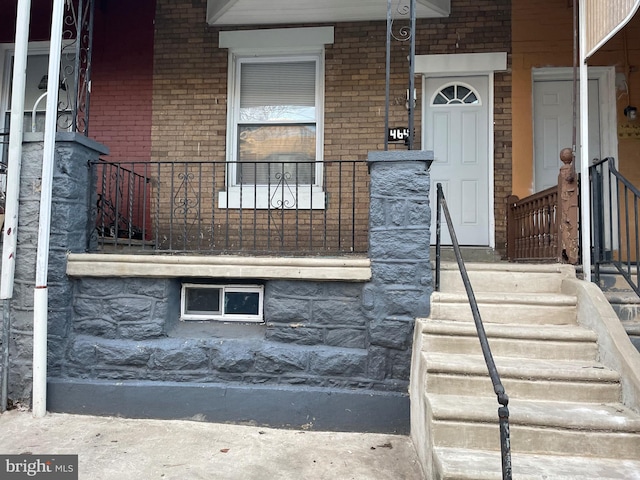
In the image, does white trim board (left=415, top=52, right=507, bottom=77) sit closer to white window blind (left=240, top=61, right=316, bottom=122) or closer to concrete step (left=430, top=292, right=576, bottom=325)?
white window blind (left=240, top=61, right=316, bottom=122)

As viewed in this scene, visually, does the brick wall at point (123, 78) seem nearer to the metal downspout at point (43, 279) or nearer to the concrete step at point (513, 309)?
the metal downspout at point (43, 279)

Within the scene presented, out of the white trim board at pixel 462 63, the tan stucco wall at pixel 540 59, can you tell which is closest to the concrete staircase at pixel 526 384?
the tan stucco wall at pixel 540 59

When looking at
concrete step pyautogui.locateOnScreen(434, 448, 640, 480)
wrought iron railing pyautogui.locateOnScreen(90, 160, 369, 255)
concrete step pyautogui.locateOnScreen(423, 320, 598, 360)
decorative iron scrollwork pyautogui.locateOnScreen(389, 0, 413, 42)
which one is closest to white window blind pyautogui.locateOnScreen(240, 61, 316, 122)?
wrought iron railing pyautogui.locateOnScreen(90, 160, 369, 255)

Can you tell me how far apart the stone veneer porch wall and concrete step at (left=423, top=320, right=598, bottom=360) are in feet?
0.89

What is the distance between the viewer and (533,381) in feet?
9.82

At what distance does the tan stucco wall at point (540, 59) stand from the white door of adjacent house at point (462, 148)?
375 mm

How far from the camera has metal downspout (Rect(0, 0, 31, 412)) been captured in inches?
146

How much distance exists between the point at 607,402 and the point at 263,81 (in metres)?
5.14

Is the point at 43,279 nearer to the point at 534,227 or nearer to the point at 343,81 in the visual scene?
the point at 343,81

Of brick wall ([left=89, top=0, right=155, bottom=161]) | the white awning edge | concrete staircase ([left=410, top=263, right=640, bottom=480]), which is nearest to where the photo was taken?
concrete staircase ([left=410, top=263, right=640, bottom=480])

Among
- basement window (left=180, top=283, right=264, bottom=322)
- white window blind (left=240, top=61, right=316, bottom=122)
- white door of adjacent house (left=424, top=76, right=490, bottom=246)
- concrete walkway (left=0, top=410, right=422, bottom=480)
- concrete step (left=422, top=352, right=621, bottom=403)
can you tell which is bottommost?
concrete walkway (left=0, top=410, right=422, bottom=480)

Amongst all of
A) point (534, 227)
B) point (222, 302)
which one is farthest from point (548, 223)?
point (222, 302)

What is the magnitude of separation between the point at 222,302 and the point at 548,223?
312cm

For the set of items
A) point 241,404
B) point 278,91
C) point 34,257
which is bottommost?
point 241,404
